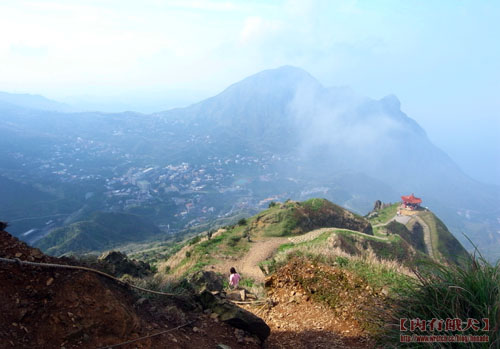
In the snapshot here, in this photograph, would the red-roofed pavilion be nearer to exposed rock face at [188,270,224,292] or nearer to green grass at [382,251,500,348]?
exposed rock face at [188,270,224,292]

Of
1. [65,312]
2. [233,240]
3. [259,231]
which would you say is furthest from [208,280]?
[259,231]

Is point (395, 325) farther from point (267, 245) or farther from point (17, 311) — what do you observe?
point (267, 245)

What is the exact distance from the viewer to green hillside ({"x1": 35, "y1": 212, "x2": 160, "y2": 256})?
61062 mm

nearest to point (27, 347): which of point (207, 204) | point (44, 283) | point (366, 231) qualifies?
point (44, 283)

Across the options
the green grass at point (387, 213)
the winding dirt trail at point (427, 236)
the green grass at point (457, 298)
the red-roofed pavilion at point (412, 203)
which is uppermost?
the green grass at point (457, 298)

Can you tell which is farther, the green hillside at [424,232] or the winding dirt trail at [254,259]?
the green hillside at [424,232]

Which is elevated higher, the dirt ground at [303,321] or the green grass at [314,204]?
the dirt ground at [303,321]

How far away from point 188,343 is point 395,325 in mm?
3003

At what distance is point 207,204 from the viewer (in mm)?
145375

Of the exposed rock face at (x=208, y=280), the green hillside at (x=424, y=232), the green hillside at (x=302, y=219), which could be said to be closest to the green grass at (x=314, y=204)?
the green hillside at (x=302, y=219)

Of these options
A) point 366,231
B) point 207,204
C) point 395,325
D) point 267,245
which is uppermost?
point 395,325

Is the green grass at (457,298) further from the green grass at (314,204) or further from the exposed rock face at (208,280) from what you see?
the green grass at (314,204)

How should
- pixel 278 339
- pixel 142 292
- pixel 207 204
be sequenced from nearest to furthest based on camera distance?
pixel 142 292, pixel 278 339, pixel 207 204

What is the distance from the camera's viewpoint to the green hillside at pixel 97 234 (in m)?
61.1
